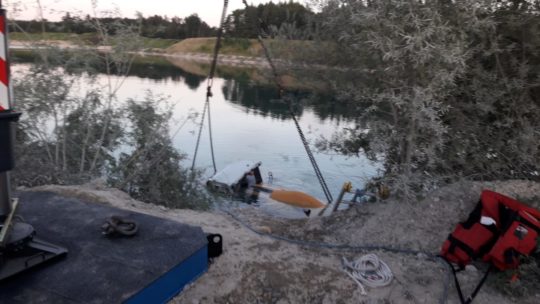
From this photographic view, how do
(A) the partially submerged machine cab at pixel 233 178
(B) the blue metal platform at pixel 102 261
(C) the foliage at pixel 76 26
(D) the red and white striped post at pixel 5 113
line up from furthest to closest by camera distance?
(A) the partially submerged machine cab at pixel 233 178
(C) the foliage at pixel 76 26
(D) the red and white striped post at pixel 5 113
(B) the blue metal platform at pixel 102 261

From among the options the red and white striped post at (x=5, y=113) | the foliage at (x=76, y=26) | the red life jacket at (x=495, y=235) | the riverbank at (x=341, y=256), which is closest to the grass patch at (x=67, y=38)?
the foliage at (x=76, y=26)

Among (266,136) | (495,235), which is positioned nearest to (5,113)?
(495,235)

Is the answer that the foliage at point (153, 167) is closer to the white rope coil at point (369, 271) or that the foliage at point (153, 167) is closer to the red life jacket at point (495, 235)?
the white rope coil at point (369, 271)

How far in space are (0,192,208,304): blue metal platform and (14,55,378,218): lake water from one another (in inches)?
143

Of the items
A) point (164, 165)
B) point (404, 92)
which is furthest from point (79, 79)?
point (404, 92)

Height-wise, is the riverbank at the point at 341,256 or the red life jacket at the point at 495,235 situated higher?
the red life jacket at the point at 495,235

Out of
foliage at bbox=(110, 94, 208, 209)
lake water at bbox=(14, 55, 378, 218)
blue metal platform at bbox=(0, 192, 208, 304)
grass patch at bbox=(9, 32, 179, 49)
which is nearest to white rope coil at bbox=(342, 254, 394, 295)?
blue metal platform at bbox=(0, 192, 208, 304)

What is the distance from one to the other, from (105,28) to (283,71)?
3.04m

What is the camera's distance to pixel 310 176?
1302cm

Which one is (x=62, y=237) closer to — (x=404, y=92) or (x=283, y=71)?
(x=404, y=92)

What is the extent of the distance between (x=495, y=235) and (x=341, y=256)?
4.79 ft

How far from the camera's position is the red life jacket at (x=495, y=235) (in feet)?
12.2

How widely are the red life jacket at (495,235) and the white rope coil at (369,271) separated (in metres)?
0.67

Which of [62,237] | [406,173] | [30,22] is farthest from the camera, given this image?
[30,22]
